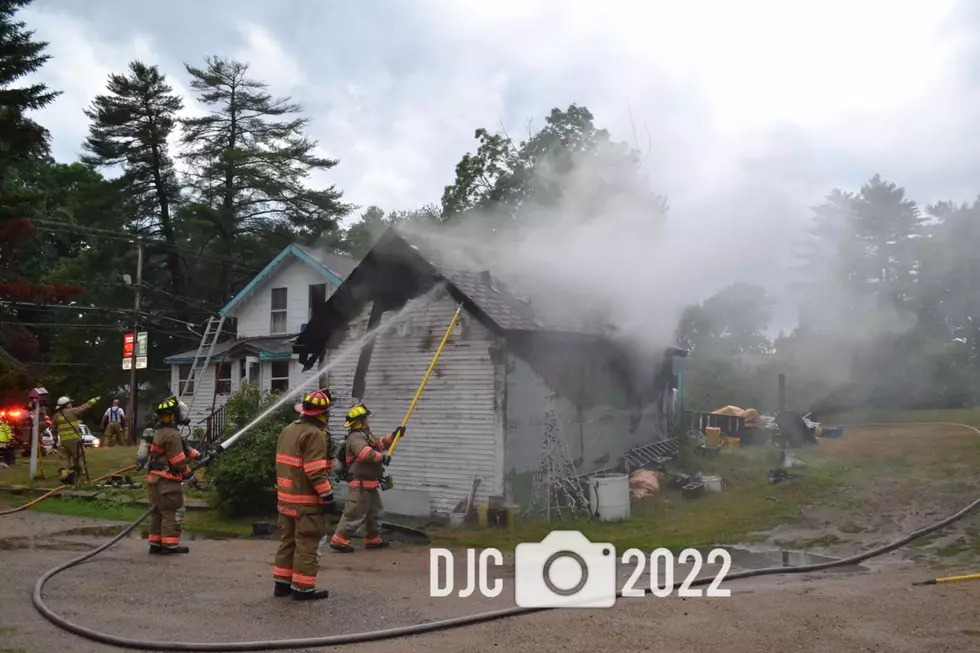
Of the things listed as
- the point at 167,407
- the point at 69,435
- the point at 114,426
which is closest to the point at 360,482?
the point at 167,407

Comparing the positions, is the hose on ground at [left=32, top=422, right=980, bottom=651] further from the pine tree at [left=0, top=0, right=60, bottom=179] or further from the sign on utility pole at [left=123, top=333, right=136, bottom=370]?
the sign on utility pole at [left=123, top=333, right=136, bottom=370]

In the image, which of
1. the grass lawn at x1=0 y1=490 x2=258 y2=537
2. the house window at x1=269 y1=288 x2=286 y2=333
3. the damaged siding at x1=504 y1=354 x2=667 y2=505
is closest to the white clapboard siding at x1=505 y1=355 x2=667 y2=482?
the damaged siding at x1=504 y1=354 x2=667 y2=505

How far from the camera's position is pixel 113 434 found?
27.1m

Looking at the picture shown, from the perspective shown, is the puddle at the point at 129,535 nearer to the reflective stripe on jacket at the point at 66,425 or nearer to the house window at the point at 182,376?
the reflective stripe on jacket at the point at 66,425

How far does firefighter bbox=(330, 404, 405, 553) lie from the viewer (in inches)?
→ 392

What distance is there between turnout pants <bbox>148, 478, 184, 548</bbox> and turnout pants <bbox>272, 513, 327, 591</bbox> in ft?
10.2

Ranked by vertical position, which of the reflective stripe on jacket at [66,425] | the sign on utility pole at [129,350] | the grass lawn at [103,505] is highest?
the sign on utility pole at [129,350]

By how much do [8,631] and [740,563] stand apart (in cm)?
735

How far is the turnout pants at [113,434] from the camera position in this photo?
2666 centimetres

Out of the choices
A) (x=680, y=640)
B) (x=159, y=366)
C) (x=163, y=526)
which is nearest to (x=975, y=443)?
(x=680, y=640)

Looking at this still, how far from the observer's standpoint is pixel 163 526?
9641 millimetres

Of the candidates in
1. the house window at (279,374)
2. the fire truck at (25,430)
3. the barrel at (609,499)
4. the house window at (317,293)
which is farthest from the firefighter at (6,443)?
the barrel at (609,499)

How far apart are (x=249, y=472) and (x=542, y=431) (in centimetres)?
→ 497

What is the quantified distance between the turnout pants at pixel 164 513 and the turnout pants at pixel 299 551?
122 inches
